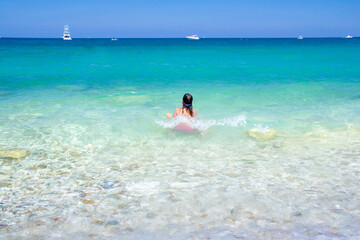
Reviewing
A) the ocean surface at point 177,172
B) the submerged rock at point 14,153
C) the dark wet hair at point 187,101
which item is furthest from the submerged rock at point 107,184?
the dark wet hair at point 187,101

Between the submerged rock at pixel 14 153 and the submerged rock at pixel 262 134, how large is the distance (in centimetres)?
531

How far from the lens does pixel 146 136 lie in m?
8.09

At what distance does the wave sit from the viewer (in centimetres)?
827

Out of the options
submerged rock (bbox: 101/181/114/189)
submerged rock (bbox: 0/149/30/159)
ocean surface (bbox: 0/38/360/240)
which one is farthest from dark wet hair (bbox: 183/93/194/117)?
submerged rock (bbox: 0/149/30/159)

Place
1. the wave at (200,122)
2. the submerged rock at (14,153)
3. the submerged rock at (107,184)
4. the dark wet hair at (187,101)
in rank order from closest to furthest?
the submerged rock at (107,184)
the submerged rock at (14,153)
the dark wet hair at (187,101)
the wave at (200,122)

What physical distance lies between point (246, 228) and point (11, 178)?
4.12 m

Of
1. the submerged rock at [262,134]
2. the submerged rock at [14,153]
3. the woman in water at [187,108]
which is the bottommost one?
the submerged rock at [14,153]

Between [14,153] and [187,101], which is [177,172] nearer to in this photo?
[187,101]

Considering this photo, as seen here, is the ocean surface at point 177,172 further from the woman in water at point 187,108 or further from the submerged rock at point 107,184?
the woman in water at point 187,108

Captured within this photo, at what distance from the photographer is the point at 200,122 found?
8.66m

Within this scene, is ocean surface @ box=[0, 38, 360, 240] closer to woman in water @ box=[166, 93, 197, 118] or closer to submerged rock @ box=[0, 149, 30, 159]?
submerged rock @ box=[0, 149, 30, 159]

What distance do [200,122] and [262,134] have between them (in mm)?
1743

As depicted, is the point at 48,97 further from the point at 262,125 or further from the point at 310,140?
the point at 310,140

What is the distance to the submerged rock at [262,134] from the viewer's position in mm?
7712
